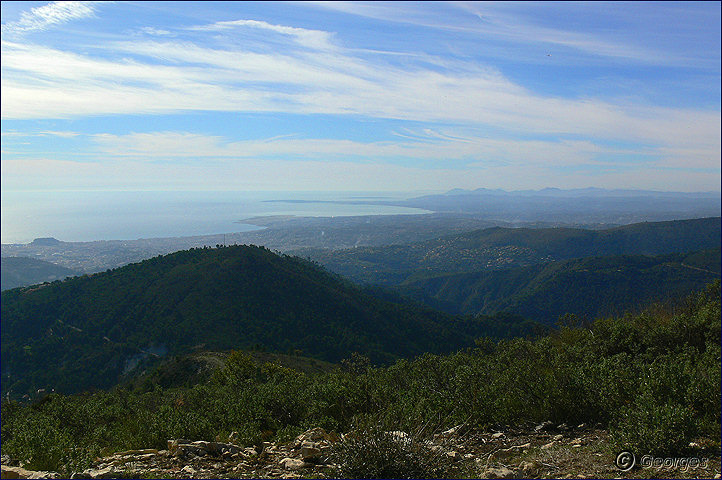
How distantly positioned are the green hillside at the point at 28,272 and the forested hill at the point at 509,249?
245 feet

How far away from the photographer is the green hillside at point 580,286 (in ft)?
261

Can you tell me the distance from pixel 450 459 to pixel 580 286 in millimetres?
98564

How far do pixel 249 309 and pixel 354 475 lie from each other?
52.2m

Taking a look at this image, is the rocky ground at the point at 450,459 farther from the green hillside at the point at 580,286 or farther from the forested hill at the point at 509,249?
the forested hill at the point at 509,249

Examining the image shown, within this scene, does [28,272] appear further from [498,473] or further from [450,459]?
[498,473]

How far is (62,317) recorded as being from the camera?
2007 inches

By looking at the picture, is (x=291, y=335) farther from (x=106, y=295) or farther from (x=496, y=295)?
(x=496, y=295)

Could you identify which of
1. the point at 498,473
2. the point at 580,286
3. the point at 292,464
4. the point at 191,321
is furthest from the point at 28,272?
the point at 580,286

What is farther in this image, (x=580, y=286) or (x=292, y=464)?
(x=580, y=286)

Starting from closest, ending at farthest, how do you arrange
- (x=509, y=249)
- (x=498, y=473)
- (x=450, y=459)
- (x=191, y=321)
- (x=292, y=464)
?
(x=498, y=473)
(x=450, y=459)
(x=292, y=464)
(x=191, y=321)
(x=509, y=249)

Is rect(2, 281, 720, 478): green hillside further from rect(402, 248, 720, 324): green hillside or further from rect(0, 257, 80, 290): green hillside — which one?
rect(0, 257, 80, 290): green hillside
